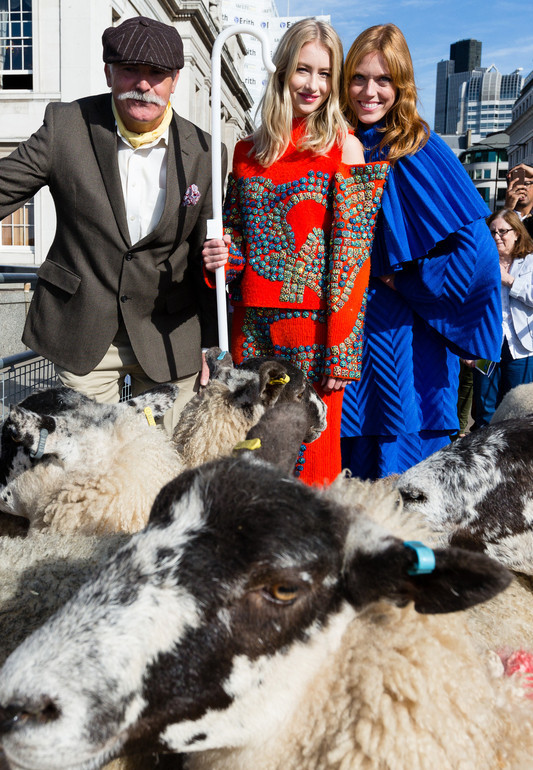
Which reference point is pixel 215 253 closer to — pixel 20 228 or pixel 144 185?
pixel 144 185

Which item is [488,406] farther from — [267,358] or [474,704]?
[474,704]

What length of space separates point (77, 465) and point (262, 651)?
1706 mm

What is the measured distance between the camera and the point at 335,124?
3.27 meters

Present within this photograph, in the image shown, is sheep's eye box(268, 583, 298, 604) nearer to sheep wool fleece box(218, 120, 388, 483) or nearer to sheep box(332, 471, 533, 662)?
sheep box(332, 471, 533, 662)

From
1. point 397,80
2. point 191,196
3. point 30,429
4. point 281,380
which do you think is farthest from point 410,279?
point 30,429

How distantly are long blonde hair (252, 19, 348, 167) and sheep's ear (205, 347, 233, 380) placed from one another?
1.01 metres

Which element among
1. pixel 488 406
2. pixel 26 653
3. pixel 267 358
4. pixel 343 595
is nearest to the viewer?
pixel 26 653

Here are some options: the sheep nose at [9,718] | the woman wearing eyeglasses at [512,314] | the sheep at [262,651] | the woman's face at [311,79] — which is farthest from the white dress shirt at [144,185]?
the woman wearing eyeglasses at [512,314]

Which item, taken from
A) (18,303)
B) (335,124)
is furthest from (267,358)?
(18,303)

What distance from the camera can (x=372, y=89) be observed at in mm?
3281

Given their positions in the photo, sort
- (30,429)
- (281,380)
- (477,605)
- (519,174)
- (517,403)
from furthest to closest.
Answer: (519,174) < (517,403) < (281,380) < (30,429) < (477,605)

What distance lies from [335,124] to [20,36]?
19823 millimetres

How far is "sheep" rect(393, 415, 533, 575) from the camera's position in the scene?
243cm

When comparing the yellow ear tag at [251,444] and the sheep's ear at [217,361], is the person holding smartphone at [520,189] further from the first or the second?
the yellow ear tag at [251,444]
